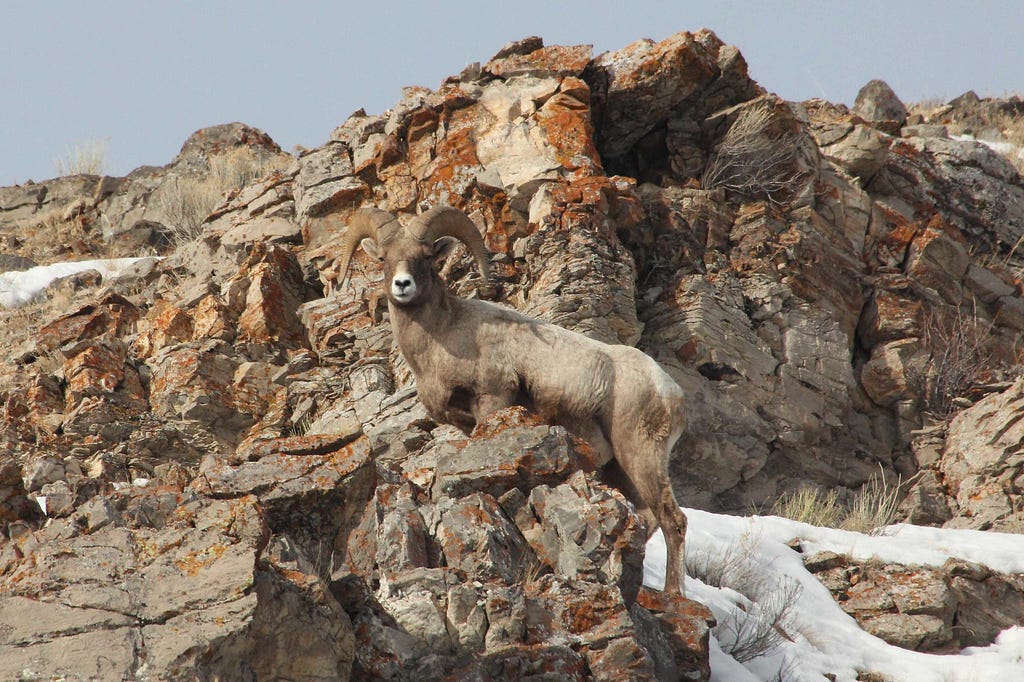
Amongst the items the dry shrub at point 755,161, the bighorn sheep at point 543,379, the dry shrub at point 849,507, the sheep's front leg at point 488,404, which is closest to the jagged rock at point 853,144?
the dry shrub at point 755,161

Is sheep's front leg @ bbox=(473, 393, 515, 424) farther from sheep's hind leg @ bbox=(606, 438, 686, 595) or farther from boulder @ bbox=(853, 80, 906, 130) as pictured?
boulder @ bbox=(853, 80, 906, 130)

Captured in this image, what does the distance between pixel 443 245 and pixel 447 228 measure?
15 centimetres

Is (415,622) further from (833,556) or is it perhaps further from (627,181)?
(627,181)

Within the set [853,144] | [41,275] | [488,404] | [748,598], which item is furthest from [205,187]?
[748,598]

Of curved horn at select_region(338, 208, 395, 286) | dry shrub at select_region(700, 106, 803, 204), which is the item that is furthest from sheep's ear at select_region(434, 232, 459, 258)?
dry shrub at select_region(700, 106, 803, 204)

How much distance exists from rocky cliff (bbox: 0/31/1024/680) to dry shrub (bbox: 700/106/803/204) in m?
0.04

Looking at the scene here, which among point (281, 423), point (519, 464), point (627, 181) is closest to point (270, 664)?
point (519, 464)

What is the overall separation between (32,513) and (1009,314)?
40.9 ft

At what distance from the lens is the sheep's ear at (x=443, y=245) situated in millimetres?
9242

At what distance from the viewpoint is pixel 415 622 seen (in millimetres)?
5465

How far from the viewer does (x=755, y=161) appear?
1455 centimetres

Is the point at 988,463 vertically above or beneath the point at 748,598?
beneath

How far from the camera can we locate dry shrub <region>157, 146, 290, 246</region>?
17.7 meters

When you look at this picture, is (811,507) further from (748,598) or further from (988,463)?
(748,598)
